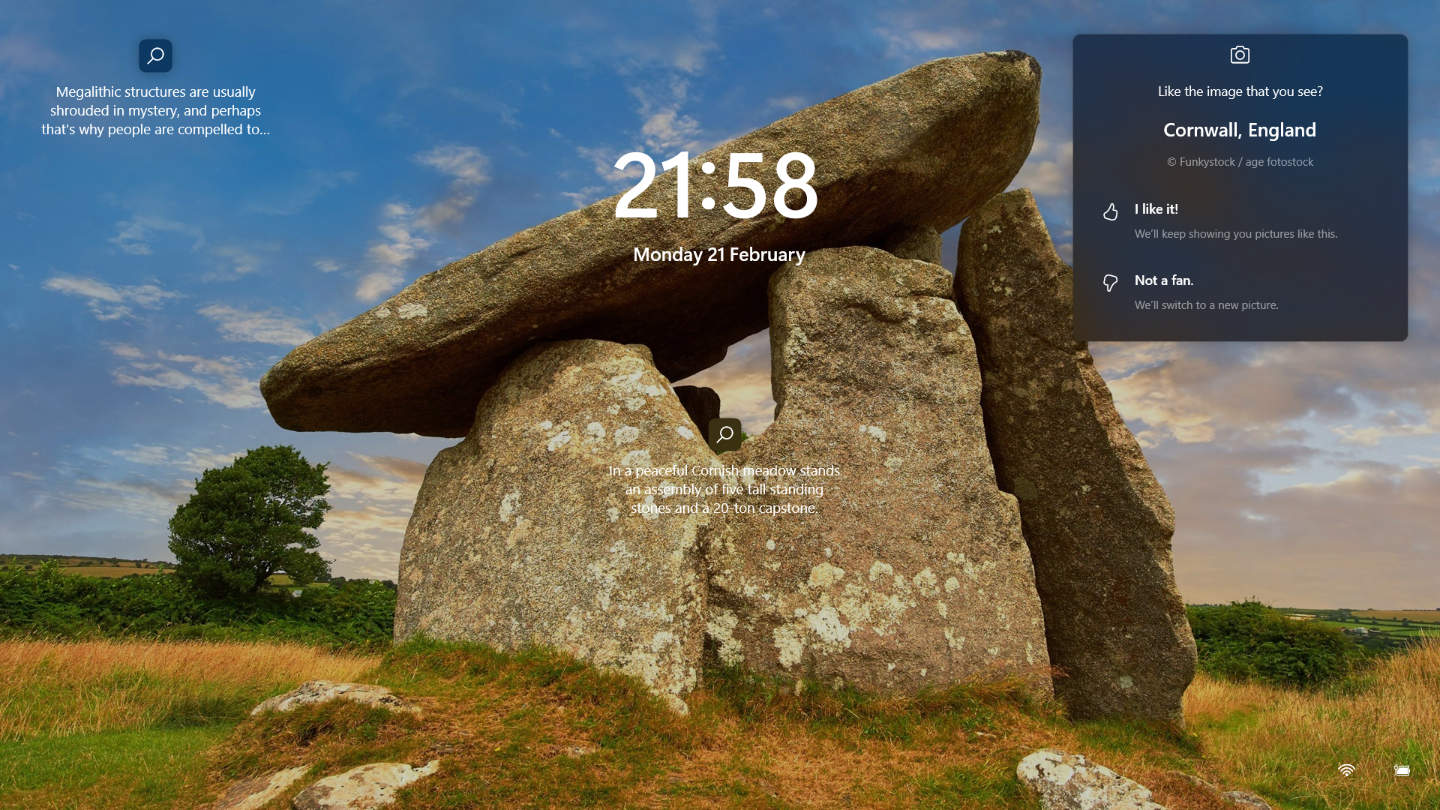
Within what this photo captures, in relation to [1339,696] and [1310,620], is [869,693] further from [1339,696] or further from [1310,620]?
[1310,620]

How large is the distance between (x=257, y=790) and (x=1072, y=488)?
23.3 feet

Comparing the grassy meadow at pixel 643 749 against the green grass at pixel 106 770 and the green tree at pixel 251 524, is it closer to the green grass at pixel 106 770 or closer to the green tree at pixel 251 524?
the green grass at pixel 106 770

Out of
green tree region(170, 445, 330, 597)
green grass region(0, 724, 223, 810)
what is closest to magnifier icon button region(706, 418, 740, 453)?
green grass region(0, 724, 223, 810)

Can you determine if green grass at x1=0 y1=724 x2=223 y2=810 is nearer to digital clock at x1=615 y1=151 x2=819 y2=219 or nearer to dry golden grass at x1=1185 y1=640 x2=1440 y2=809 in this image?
digital clock at x1=615 y1=151 x2=819 y2=219

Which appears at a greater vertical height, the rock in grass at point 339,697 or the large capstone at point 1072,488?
the large capstone at point 1072,488

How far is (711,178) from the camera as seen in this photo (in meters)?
8.45

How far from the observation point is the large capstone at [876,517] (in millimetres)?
7547

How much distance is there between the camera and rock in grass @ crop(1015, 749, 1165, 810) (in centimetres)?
560

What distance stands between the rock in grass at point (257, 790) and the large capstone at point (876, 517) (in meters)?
3.07

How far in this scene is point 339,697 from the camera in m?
6.41

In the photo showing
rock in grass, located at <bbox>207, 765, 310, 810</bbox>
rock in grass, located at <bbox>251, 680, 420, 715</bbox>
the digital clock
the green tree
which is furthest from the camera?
the green tree

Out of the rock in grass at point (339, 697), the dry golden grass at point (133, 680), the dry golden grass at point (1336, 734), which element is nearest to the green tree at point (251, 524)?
the dry golden grass at point (133, 680)

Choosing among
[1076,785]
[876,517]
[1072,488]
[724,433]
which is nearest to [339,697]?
[876,517]

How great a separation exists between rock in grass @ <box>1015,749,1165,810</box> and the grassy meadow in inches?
6.1
